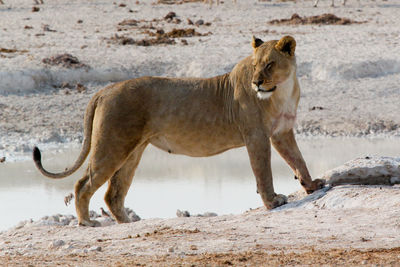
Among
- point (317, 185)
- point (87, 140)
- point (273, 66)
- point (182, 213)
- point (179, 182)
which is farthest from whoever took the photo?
point (179, 182)

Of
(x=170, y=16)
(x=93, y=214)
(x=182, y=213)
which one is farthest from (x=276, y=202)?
(x=170, y=16)

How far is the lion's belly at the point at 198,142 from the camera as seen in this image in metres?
8.72

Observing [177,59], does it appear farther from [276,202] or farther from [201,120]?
[276,202]

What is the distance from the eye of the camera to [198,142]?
8781 millimetres

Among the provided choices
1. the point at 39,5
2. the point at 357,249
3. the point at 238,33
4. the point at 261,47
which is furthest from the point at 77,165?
the point at 39,5

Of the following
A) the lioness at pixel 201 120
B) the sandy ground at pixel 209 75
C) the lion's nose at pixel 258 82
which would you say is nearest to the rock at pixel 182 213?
the lioness at pixel 201 120

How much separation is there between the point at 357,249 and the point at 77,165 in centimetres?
342

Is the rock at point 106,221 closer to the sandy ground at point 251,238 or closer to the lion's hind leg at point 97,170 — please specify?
the lion's hind leg at point 97,170

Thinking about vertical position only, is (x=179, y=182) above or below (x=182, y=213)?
above

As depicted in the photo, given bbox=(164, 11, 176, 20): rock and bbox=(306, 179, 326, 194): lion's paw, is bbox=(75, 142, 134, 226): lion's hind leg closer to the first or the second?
bbox=(306, 179, 326, 194): lion's paw

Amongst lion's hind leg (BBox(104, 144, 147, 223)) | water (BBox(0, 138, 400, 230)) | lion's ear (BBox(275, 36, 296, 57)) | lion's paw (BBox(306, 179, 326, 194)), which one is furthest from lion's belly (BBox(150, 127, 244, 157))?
water (BBox(0, 138, 400, 230))

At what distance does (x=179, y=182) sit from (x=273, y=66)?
4.89 meters

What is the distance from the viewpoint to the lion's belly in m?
8.72

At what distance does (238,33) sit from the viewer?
75.2 feet
